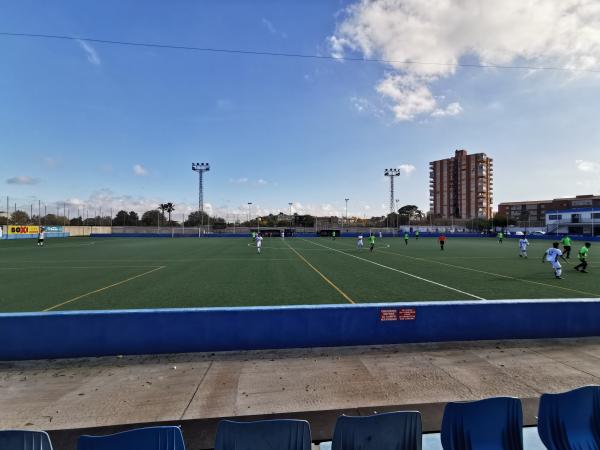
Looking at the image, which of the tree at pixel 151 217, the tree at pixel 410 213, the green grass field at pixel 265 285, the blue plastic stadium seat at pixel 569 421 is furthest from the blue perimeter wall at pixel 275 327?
the tree at pixel 410 213

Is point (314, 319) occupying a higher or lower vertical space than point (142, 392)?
higher

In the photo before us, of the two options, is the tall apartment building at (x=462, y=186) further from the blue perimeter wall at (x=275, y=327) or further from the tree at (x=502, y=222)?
the blue perimeter wall at (x=275, y=327)

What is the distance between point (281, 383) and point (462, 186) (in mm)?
151091

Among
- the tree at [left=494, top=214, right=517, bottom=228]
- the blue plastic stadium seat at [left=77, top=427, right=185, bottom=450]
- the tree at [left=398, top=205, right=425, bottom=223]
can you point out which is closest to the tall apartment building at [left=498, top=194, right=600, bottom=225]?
the tree at [left=494, top=214, right=517, bottom=228]

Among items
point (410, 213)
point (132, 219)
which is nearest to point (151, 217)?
point (132, 219)

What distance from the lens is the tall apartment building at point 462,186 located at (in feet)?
431

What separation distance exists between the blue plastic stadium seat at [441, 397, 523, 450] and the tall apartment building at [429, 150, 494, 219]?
142881mm

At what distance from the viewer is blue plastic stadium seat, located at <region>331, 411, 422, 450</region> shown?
2.34 metres

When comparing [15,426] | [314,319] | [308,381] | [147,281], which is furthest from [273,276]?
[15,426]

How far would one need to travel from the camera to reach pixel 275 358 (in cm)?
604

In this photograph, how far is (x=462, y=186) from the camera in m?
138

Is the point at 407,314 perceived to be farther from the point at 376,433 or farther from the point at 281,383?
the point at 376,433

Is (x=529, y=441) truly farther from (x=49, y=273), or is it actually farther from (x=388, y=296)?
(x=49, y=273)

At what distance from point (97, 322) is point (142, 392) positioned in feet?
6.74
